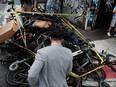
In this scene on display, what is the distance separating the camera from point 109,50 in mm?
8430

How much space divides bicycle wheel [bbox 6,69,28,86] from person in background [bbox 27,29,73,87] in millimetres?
2187

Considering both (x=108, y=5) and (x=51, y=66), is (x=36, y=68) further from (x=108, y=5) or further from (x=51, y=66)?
(x=108, y=5)

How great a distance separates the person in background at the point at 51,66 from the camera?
345 centimetres

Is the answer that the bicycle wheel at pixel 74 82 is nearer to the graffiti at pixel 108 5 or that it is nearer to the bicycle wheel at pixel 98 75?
the bicycle wheel at pixel 98 75

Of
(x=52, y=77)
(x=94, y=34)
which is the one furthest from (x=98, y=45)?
(x=52, y=77)

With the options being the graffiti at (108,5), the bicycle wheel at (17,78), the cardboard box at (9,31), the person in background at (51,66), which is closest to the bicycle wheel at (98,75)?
the bicycle wheel at (17,78)

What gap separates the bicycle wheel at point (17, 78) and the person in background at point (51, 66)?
2187mm

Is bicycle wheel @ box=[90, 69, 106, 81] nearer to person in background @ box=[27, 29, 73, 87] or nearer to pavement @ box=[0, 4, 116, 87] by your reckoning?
pavement @ box=[0, 4, 116, 87]

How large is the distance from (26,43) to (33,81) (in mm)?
3584

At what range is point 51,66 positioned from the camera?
11.7 feet

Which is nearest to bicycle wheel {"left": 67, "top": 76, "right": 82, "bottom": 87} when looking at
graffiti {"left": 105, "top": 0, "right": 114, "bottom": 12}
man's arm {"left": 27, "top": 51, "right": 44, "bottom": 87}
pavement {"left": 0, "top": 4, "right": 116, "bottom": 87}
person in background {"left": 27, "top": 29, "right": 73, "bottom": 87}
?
pavement {"left": 0, "top": 4, "right": 116, "bottom": 87}

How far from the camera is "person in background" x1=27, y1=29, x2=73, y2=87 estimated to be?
3.45m

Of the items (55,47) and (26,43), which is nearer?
(55,47)

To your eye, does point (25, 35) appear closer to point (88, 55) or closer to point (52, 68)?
point (88, 55)
